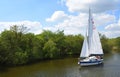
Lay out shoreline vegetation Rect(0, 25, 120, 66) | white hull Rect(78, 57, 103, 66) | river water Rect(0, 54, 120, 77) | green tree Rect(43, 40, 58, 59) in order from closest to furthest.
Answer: river water Rect(0, 54, 120, 77), white hull Rect(78, 57, 103, 66), shoreline vegetation Rect(0, 25, 120, 66), green tree Rect(43, 40, 58, 59)

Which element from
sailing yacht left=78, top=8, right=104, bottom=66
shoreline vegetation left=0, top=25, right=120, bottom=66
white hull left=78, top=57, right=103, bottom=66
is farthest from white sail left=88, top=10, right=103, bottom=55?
shoreline vegetation left=0, top=25, right=120, bottom=66

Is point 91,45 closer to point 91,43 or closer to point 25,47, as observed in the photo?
point 91,43

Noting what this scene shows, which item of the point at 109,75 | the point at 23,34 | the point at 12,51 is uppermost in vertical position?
the point at 23,34

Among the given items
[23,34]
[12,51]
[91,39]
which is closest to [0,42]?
[12,51]

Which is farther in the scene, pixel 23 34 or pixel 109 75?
pixel 23 34

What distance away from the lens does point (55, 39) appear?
92250mm

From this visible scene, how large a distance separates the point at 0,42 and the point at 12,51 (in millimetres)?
7003

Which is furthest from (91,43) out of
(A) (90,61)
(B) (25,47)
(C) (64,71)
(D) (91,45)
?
(B) (25,47)

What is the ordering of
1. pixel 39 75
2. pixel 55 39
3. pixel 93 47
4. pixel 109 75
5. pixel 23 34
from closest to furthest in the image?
pixel 109 75
pixel 39 75
pixel 93 47
pixel 23 34
pixel 55 39

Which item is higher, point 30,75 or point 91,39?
point 91,39

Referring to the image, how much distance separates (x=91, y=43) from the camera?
6003cm

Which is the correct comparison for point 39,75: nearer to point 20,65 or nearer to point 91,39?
point 20,65

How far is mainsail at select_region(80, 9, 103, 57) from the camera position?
5930 cm

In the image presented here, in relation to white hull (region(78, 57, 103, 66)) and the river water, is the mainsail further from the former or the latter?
the river water
